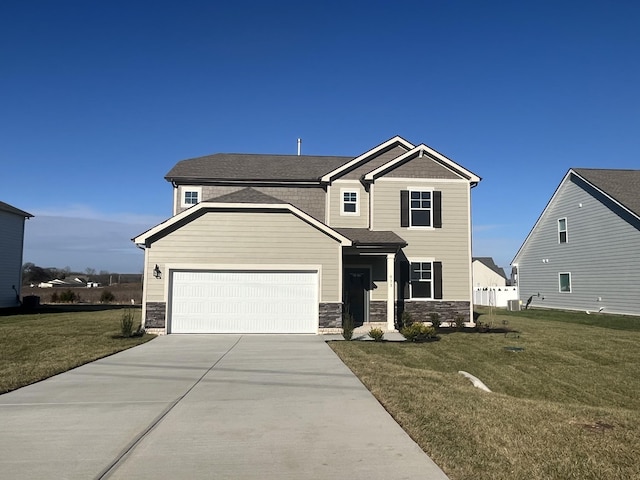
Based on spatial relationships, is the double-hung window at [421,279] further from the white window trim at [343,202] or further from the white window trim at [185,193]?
the white window trim at [185,193]

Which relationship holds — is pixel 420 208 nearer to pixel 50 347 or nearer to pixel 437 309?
pixel 437 309

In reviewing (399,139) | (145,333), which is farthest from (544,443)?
(399,139)

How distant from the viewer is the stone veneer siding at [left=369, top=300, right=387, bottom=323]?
17.6 m

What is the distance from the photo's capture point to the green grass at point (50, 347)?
905cm

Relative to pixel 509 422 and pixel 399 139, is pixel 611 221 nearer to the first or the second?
pixel 399 139

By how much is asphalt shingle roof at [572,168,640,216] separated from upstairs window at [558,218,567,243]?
291 cm

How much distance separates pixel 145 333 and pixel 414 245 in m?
9.91

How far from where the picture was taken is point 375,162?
19.0m

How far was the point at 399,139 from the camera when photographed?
19.2 meters

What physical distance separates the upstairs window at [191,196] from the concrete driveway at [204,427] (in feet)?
33.5

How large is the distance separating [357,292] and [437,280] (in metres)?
3.03

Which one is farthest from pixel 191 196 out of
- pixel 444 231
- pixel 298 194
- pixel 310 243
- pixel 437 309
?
pixel 437 309

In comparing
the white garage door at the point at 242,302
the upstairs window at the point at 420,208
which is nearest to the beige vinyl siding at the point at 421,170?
the upstairs window at the point at 420,208

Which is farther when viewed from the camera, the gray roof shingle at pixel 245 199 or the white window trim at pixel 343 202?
the white window trim at pixel 343 202
